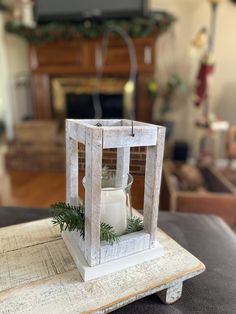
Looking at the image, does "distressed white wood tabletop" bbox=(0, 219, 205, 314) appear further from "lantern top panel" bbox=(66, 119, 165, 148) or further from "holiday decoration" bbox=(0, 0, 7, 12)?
"holiday decoration" bbox=(0, 0, 7, 12)

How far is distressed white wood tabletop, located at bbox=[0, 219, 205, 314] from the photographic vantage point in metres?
0.49

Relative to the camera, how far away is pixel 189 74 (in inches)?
108

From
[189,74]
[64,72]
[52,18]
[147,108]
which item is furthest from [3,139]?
[189,74]

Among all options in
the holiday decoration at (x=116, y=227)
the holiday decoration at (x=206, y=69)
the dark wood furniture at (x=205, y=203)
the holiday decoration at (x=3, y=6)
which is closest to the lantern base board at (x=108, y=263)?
the holiday decoration at (x=116, y=227)

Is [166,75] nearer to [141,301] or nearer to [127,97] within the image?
[127,97]

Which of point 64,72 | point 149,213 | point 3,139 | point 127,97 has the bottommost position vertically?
point 3,139

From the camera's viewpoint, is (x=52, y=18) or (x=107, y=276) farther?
(x=52, y=18)

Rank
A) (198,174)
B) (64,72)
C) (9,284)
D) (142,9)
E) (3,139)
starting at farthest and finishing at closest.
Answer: (3,139), (64,72), (142,9), (198,174), (9,284)

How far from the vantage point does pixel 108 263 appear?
556mm

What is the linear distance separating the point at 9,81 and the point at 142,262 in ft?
9.20

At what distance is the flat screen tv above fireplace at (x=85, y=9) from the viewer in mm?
2383

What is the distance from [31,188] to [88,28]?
5.24ft

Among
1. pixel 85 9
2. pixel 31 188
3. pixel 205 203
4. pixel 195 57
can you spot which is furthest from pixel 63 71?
pixel 205 203

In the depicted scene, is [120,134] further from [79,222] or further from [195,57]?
[195,57]
